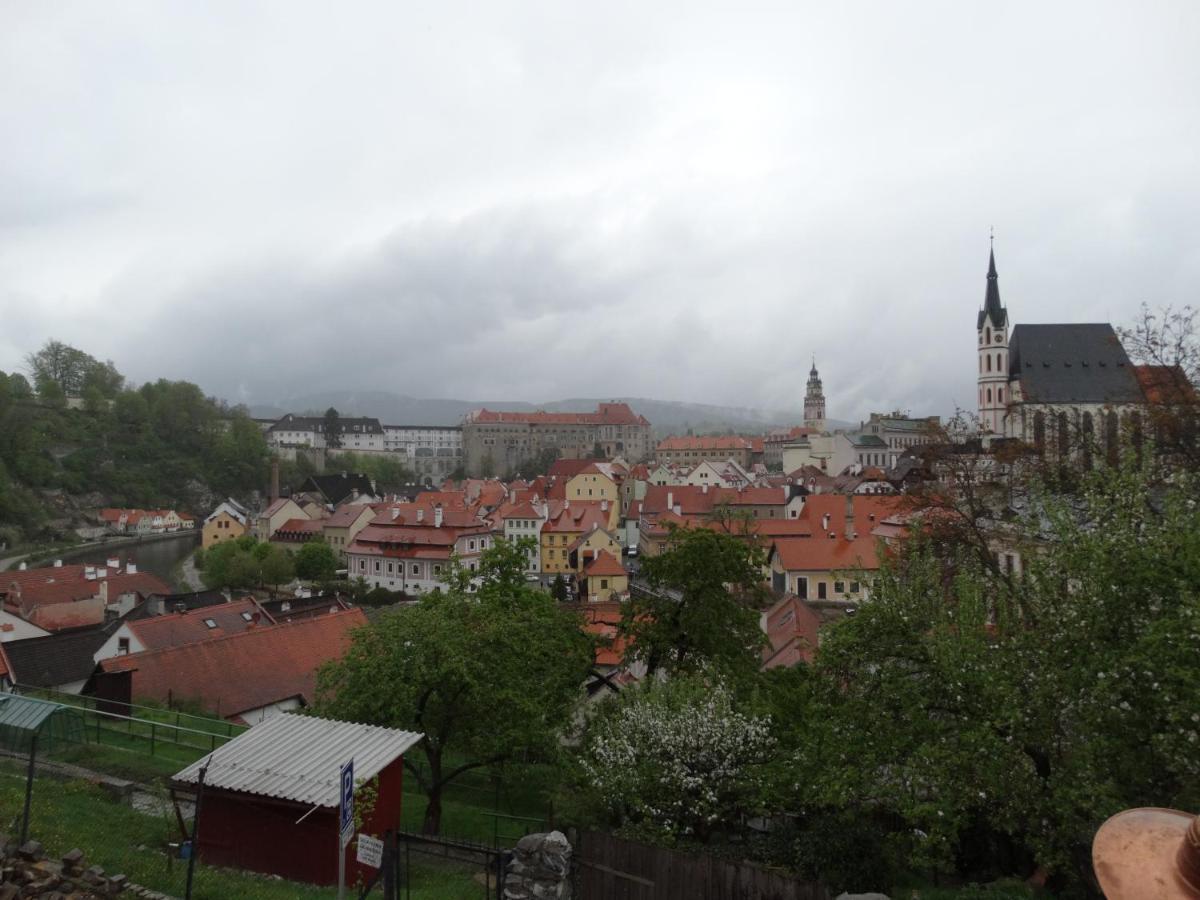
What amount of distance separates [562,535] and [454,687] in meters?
40.4

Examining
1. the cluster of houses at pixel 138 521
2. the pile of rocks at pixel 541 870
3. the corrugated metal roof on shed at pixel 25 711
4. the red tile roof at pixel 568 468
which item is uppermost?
the red tile roof at pixel 568 468

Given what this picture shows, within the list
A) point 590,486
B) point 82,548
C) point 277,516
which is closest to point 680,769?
point 277,516

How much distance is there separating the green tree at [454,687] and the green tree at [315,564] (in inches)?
1494

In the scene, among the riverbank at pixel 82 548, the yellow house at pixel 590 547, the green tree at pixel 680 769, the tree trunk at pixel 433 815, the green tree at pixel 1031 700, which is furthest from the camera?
the riverbank at pixel 82 548

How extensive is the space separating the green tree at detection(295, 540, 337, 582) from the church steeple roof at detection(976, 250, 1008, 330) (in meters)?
53.1

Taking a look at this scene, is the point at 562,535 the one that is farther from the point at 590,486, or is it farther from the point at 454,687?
the point at 454,687

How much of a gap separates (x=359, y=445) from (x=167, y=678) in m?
135

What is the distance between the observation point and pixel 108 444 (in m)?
97.6

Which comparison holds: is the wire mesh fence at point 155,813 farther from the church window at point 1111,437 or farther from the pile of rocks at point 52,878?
the church window at point 1111,437

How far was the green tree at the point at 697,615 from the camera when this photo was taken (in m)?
15.8

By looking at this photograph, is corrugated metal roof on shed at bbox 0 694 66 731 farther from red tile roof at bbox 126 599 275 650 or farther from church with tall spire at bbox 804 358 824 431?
church with tall spire at bbox 804 358 824 431

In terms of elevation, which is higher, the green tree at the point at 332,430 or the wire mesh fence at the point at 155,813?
the green tree at the point at 332,430

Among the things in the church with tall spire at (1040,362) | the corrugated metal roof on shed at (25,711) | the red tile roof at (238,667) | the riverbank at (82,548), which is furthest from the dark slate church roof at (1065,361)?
the riverbank at (82,548)

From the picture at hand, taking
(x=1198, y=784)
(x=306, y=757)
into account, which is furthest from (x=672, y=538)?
(x=1198, y=784)
